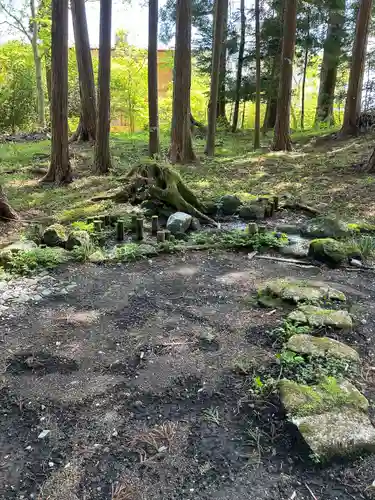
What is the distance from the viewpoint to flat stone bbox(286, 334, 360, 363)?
314 centimetres

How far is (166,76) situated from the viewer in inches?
1401

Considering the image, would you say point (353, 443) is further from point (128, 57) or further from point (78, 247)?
point (128, 57)

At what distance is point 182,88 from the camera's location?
453 inches

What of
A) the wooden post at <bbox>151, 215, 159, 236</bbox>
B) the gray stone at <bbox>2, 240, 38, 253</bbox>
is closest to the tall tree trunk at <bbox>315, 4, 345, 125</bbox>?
the wooden post at <bbox>151, 215, 159, 236</bbox>

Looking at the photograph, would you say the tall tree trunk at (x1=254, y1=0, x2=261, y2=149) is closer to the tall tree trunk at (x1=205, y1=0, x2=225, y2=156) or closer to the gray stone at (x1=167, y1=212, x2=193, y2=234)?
the tall tree trunk at (x1=205, y1=0, x2=225, y2=156)

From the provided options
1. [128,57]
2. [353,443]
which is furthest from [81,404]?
[128,57]

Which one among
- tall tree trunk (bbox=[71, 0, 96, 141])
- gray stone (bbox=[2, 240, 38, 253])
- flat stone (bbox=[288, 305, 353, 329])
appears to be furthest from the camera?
tall tree trunk (bbox=[71, 0, 96, 141])

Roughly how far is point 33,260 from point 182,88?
316 inches

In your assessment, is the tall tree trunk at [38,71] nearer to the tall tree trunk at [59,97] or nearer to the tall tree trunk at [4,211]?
the tall tree trunk at [59,97]

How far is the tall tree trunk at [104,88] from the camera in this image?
33.1 ft

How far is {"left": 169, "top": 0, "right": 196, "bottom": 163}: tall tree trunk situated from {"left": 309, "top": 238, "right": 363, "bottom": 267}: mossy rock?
7.23 metres

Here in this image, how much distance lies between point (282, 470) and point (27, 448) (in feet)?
4.67

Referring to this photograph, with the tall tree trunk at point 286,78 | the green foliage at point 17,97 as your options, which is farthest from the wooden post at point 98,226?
the green foliage at point 17,97

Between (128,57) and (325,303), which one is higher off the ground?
(128,57)
